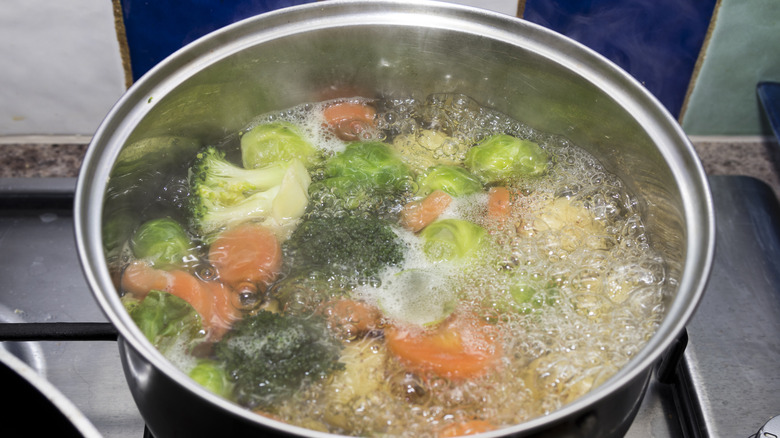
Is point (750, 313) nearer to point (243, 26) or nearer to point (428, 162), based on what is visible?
point (428, 162)

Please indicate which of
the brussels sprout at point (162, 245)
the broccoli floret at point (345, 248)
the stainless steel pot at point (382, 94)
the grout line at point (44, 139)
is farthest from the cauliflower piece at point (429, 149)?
the grout line at point (44, 139)

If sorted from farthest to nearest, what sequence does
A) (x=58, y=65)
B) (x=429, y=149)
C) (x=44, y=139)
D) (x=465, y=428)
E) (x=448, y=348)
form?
1. (x=44, y=139)
2. (x=58, y=65)
3. (x=429, y=149)
4. (x=448, y=348)
5. (x=465, y=428)

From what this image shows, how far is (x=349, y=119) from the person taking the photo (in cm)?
138

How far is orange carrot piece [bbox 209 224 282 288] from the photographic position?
112cm

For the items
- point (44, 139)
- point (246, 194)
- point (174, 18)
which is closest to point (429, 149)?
point (246, 194)

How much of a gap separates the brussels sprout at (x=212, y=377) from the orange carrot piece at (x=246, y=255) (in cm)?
17

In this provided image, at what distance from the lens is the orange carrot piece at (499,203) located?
1233mm

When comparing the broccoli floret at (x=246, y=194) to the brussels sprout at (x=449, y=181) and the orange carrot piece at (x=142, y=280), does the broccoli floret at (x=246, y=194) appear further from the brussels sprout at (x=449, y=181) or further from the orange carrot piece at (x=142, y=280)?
the brussels sprout at (x=449, y=181)

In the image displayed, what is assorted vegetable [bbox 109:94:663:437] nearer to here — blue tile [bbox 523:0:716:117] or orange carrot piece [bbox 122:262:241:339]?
orange carrot piece [bbox 122:262:241:339]

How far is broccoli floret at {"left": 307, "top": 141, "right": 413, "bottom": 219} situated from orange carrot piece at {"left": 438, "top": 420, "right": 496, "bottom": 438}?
1.44 ft

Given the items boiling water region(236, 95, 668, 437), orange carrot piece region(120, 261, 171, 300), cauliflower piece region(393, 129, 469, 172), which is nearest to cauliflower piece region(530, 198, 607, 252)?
boiling water region(236, 95, 668, 437)

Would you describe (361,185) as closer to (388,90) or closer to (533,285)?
(388,90)

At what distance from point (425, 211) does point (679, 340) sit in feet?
1.62

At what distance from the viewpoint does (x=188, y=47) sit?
1.13 meters
